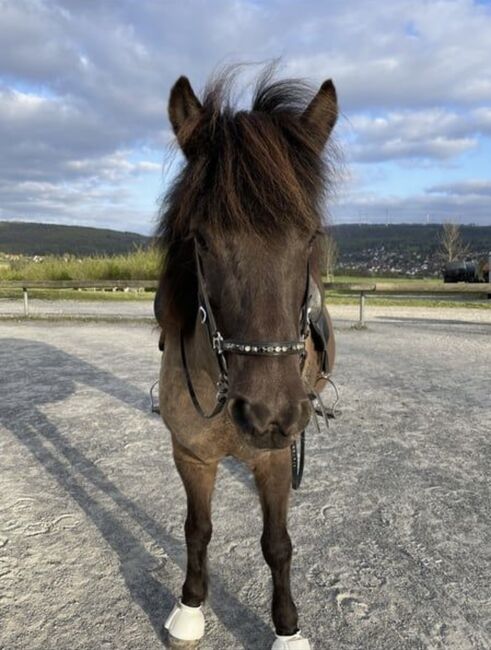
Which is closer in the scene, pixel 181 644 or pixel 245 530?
pixel 181 644

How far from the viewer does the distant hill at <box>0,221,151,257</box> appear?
8800cm

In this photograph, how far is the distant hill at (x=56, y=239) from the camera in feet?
289

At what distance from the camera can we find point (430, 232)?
371ft

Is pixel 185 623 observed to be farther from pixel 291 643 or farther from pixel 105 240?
pixel 105 240

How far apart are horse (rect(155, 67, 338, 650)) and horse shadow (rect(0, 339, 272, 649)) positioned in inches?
7.4

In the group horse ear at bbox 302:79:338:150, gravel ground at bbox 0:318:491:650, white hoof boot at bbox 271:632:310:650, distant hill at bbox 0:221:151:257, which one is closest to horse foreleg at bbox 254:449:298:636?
white hoof boot at bbox 271:632:310:650

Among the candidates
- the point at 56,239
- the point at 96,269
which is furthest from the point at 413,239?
the point at 96,269

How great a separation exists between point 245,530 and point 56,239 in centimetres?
10470

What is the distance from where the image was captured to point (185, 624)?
93.2 inches

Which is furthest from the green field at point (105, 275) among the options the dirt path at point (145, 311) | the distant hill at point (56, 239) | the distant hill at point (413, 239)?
the distant hill at point (56, 239)

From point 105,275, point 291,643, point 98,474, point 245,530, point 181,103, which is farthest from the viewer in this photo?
point 105,275

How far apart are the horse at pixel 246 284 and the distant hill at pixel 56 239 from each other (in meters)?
81.8

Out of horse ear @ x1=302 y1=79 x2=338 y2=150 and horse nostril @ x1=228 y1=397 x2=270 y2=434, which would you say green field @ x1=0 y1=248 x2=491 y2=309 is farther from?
horse nostril @ x1=228 y1=397 x2=270 y2=434

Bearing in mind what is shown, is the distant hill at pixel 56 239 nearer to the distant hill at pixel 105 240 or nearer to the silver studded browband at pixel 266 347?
the distant hill at pixel 105 240
